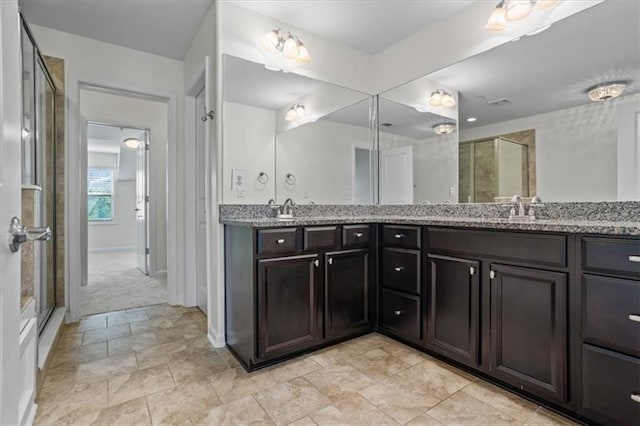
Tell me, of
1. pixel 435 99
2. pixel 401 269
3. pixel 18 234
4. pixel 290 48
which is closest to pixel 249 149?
pixel 290 48

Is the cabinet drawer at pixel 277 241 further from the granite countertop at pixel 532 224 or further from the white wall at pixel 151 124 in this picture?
the white wall at pixel 151 124

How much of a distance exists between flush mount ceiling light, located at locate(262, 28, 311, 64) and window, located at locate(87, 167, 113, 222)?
6918 mm

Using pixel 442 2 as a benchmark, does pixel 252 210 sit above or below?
below

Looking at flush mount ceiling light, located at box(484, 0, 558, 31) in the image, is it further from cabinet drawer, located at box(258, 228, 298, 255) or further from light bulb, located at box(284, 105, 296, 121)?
cabinet drawer, located at box(258, 228, 298, 255)

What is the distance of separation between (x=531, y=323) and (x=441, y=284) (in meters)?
0.52

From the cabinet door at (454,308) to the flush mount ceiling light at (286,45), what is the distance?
1868 millimetres

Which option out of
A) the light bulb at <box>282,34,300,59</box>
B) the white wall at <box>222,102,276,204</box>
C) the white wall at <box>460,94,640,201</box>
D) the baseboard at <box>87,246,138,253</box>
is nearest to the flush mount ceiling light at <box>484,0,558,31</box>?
the white wall at <box>460,94,640,201</box>

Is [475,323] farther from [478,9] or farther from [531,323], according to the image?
[478,9]

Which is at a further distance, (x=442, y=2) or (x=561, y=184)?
(x=442, y=2)

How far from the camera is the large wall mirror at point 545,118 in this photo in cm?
169

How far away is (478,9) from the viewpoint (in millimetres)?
2303

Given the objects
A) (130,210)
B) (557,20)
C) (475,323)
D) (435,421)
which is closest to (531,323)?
(475,323)

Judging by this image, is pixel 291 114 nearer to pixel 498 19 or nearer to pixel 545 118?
pixel 498 19

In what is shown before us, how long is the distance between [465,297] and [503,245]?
38cm
